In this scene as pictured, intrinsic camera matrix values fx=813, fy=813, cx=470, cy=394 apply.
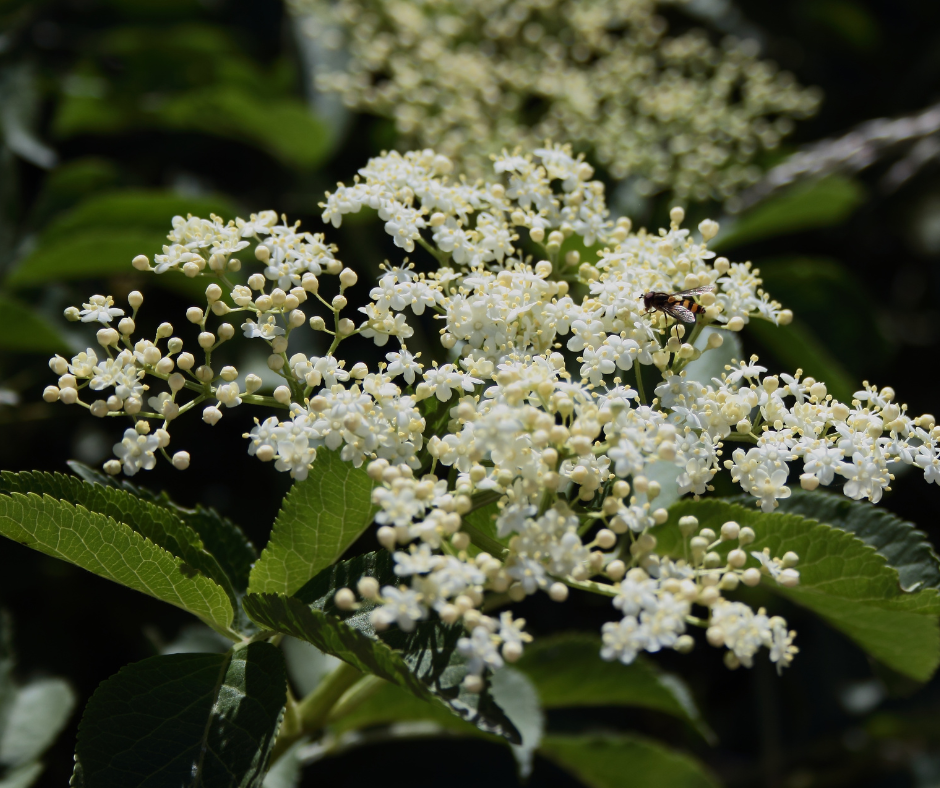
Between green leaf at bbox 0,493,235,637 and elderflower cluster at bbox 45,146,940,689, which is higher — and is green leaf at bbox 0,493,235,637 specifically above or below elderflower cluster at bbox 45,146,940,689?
below

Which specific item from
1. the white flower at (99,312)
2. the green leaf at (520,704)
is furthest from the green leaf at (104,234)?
the green leaf at (520,704)

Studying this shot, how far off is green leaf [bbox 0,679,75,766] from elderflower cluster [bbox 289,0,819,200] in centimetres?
191

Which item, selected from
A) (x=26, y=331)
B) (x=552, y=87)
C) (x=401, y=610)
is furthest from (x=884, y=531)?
(x=26, y=331)

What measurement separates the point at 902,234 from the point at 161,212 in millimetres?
3358

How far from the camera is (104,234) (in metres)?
2.38

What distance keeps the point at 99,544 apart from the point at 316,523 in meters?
0.36

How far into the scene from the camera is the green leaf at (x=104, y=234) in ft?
7.79

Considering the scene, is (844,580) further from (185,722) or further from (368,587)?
(185,722)

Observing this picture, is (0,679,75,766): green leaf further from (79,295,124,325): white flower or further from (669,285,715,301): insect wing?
(669,285,715,301): insect wing

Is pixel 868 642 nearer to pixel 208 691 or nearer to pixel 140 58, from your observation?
pixel 208 691

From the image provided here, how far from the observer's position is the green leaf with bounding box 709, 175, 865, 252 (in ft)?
9.09

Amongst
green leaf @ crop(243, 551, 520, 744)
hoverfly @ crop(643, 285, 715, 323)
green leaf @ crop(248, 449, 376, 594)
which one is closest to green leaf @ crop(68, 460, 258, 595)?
green leaf @ crop(248, 449, 376, 594)

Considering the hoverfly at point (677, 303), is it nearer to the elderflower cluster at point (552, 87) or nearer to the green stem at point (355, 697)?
the green stem at point (355, 697)

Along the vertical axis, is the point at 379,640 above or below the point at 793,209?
below
